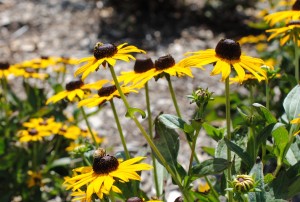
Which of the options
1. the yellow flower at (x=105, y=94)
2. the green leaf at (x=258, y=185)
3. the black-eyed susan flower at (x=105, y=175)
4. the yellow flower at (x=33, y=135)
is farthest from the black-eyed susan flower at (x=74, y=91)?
the green leaf at (x=258, y=185)

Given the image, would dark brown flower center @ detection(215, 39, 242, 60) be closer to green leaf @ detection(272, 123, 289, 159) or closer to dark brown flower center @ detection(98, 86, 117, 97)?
green leaf @ detection(272, 123, 289, 159)

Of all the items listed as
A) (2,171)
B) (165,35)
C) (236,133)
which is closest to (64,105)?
(2,171)

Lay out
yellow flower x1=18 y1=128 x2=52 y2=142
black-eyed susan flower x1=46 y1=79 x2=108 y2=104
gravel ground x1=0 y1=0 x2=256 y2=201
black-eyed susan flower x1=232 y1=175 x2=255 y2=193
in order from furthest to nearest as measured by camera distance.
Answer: gravel ground x1=0 y1=0 x2=256 y2=201 → yellow flower x1=18 y1=128 x2=52 y2=142 → black-eyed susan flower x1=46 y1=79 x2=108 y2=104 → black-eyed susan flower x1=232 y1=175 x2=255 y2=193

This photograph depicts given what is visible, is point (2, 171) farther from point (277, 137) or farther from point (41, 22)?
point (41, 22)

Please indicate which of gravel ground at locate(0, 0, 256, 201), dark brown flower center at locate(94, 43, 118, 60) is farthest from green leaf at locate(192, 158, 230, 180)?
gravel ground at locate(0, 0, 256, 201)

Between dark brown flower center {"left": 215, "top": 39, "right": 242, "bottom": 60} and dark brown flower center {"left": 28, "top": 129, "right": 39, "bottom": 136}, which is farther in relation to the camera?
dark brown flower center {"left": 28, "top": 129, "right": 39, "bottom": 136}
